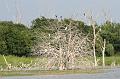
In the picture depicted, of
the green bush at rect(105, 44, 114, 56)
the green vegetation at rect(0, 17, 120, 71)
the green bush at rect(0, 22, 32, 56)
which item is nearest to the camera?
the green vegetation at rect(0, 17, 120, 71)

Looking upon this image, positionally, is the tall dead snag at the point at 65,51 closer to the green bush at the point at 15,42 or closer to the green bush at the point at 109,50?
the green bush at the point at 15,42

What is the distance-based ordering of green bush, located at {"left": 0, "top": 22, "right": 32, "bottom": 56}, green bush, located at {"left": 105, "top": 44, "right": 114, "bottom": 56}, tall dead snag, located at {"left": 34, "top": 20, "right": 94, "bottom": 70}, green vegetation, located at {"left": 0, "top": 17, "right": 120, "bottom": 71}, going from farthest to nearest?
green bush, located at {"left": 105, "top": 44, "right": 114, "bottom": 56}
green bush, located at {"left": 0, "top": 22, "right": 32, "bottom": 56}
green vegetation, located at {"left": 0, "top": 17, "right": 120, "bottom": 71}
tall dead snag, located at {"left": 34, "top": 20, "right": 94, "bottom": 70}

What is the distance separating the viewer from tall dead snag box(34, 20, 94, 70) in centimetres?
5356

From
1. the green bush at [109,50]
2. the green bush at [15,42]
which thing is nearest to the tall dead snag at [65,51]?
the green bush at [15,42]

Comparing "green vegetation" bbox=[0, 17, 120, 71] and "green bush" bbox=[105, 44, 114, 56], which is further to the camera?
"green bush" bbox=[105, 44, 114, 56]

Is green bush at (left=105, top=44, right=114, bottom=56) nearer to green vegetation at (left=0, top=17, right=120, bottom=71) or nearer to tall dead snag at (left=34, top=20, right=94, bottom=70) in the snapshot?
green vegetation at (left=0, top=17, right=120, bottom=71)

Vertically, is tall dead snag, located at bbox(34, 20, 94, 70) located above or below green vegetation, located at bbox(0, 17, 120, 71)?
below

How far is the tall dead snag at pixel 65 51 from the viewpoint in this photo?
53.6 m

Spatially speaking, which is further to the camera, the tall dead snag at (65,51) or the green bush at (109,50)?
the green bush at (109,50)

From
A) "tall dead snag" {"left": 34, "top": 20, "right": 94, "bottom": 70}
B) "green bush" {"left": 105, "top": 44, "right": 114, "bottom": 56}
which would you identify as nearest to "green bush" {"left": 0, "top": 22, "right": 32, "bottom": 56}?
"green bush" {"left": 105, "top": 44, "right": 114, "bottom": 56}

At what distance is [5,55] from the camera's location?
82938 millimetres

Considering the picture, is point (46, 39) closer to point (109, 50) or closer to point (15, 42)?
point (15, 42)

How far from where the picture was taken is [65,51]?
54031mm

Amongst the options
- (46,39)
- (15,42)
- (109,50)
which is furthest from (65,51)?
(109,50)
